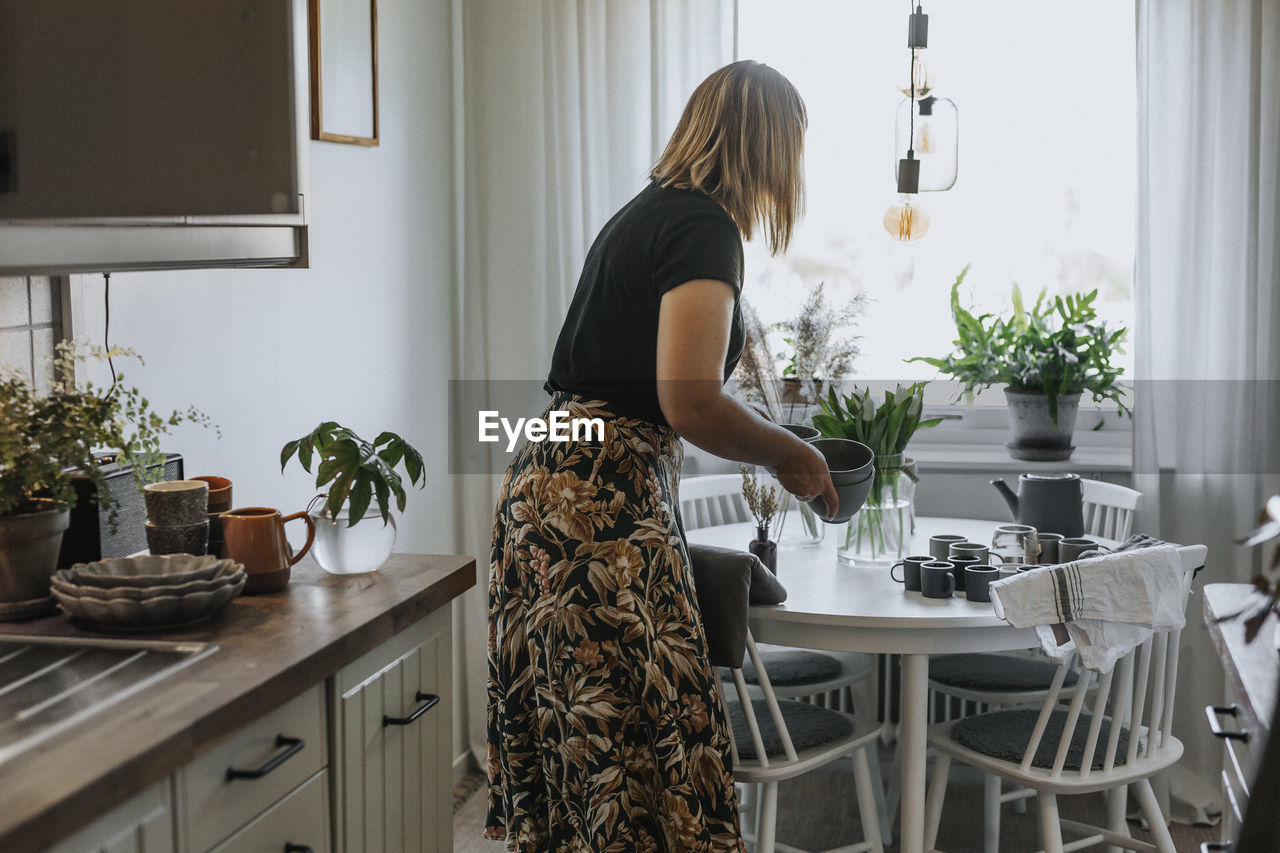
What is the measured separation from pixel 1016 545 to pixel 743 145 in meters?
1.03

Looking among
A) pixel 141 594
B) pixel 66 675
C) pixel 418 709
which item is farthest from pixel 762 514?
pixel 66 675

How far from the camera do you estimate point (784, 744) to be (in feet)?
7.29

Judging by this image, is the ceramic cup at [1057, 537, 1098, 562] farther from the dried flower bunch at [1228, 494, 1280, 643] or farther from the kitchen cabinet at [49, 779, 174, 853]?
the kitchen cabinet at [49, 779, 174, 853]

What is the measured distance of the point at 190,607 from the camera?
57.6 inches

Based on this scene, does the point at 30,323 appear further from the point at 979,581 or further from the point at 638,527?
the point at 979,581

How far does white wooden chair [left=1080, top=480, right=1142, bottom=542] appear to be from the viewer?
291 cm

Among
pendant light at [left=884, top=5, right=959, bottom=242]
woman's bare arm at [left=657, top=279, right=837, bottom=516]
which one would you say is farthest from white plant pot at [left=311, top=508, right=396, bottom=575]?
pendant light at [left=884, top=5, right=959, bottom=242]

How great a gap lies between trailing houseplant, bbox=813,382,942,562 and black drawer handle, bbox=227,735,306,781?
1.39 metres

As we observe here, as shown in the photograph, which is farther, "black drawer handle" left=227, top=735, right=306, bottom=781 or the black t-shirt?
the black t-shirt

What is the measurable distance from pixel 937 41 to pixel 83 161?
97.9 inches

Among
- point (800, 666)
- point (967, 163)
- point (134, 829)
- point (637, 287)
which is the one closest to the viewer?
point (134, 829)

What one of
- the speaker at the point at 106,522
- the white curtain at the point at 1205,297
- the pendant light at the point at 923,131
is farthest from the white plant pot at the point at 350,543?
the white curtain at the point at 1205,297

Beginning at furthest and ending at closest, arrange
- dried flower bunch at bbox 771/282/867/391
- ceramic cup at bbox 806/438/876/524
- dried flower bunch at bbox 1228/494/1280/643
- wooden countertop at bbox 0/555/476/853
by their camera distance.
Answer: dried flower bunch at bbox 771/282/867/391
ceramic cup at bbox 806/438/876/524
wooden countertop at bbox 0/555/476/853
dried flower bunch at bbox 1228/494/1280/643

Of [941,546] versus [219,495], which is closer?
[219,495]
